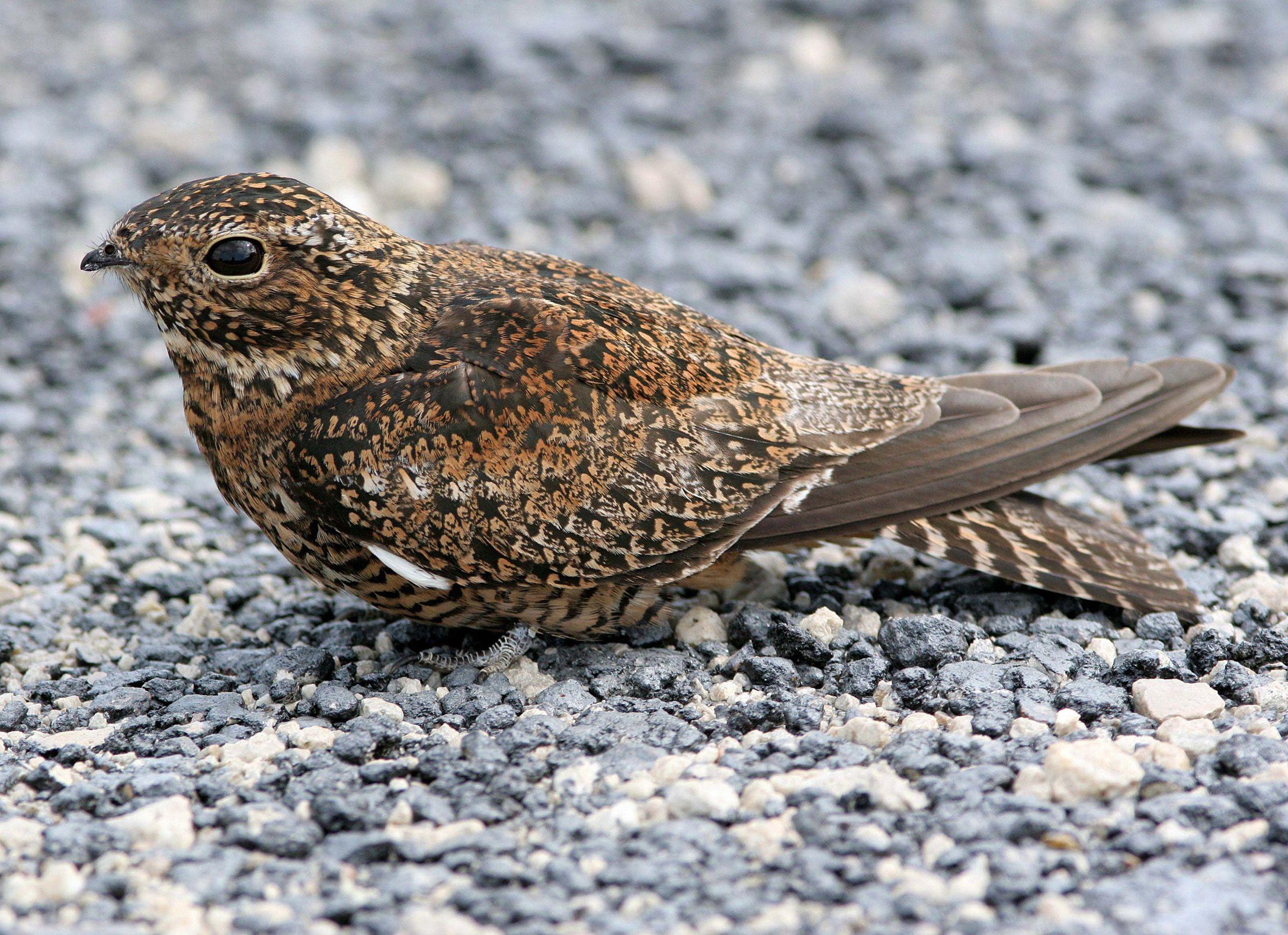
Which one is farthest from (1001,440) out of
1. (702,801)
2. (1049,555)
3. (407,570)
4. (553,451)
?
(407,570)

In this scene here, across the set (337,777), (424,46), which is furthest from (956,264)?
(337,777)

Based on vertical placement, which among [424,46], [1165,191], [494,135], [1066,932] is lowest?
[1066,932]

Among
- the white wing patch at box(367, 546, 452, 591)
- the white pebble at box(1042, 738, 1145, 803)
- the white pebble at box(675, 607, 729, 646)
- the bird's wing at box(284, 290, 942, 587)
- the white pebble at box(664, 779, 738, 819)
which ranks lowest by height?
the white pebble at box(1042, 738, 1145, 803)

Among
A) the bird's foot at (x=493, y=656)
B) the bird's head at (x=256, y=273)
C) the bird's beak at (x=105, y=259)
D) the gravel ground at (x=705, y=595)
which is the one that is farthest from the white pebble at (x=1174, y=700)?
the bird's beak at (x=105, y=259)

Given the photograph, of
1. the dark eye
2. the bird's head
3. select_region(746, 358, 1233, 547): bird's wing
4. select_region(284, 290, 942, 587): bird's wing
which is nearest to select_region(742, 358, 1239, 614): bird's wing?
select_region(746, 358, 1233, 547): bird's wing

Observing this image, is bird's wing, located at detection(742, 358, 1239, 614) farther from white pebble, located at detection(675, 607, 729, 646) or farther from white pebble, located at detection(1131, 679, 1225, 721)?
white pebble, located at detection(1131, 679, 1225, 721)

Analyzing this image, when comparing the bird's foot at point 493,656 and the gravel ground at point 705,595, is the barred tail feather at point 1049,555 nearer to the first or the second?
the gravel ground at point 705,595

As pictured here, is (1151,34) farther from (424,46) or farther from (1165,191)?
(424,46)
